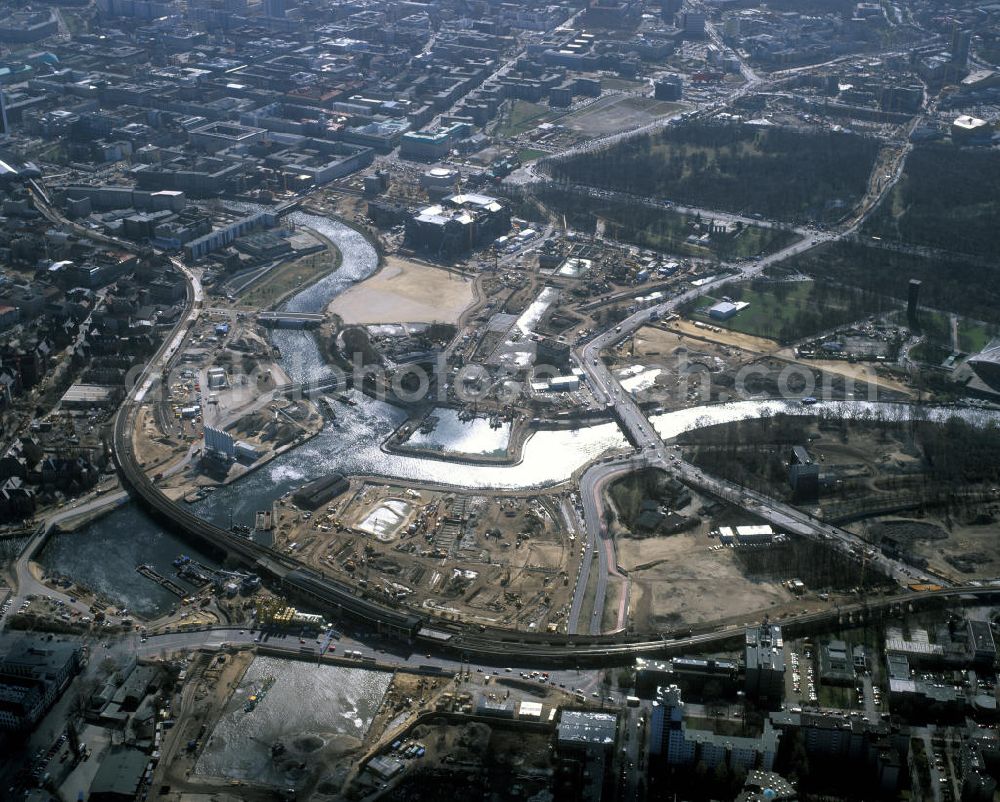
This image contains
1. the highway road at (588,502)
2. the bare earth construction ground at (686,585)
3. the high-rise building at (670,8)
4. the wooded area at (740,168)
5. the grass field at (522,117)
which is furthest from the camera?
the high-rise building at (670,8)

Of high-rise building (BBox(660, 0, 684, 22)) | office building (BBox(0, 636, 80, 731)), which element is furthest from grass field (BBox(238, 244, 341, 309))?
high-rise building (BBox(660, 0, 684, 22))

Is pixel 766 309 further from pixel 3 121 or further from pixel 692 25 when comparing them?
pixel 692 25

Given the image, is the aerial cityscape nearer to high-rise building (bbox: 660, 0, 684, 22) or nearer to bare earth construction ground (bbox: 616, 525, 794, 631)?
bare earth construction ground (bbox: 616, 525, 794, 631)

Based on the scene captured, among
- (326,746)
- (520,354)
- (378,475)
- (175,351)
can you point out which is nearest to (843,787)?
(326,746)

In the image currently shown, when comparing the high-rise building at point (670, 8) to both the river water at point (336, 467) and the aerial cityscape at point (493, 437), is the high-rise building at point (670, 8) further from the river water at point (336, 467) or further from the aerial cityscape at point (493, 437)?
the river water at point (336, 467)

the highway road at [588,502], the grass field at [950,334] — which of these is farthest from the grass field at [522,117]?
the grass field at [950,334]

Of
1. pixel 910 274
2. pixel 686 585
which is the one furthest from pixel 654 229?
pixel 686 585
